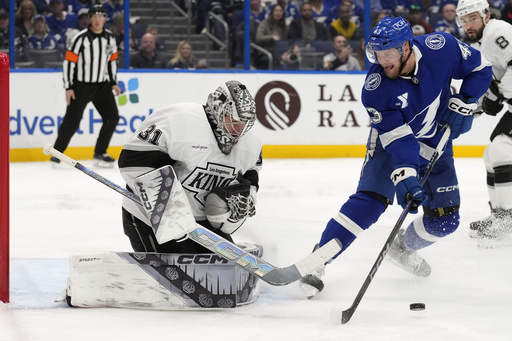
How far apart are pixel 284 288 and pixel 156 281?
528 millimetres

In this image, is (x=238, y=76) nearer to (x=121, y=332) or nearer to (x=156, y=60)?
(x=156, y=60)

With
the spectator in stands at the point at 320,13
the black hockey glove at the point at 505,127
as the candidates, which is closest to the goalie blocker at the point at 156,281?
the black hockey glove at the point at 505,127

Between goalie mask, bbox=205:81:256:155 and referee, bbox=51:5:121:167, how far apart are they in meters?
4.11

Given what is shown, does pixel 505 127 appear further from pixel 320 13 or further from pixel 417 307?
pixel 320 13

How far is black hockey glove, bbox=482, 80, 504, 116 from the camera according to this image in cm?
396

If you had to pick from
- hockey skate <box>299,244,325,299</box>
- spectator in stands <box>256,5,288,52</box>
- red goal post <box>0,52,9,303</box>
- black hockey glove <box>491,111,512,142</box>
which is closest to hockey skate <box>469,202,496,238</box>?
black hockey glove <box>491,111,512,142</box>

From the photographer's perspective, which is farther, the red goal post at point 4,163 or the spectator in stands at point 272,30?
the spectator in stands at point 272,30

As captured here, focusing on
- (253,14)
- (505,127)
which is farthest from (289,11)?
(505,127)

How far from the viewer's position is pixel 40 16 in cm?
721

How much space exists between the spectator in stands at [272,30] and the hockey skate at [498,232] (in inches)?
155

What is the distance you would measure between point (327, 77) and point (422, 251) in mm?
3877

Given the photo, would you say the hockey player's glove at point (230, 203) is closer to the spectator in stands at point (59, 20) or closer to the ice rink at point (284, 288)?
the ice rink at point (284, 288)

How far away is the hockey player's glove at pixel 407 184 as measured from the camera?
2.75m

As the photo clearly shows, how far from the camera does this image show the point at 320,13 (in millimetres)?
7703
